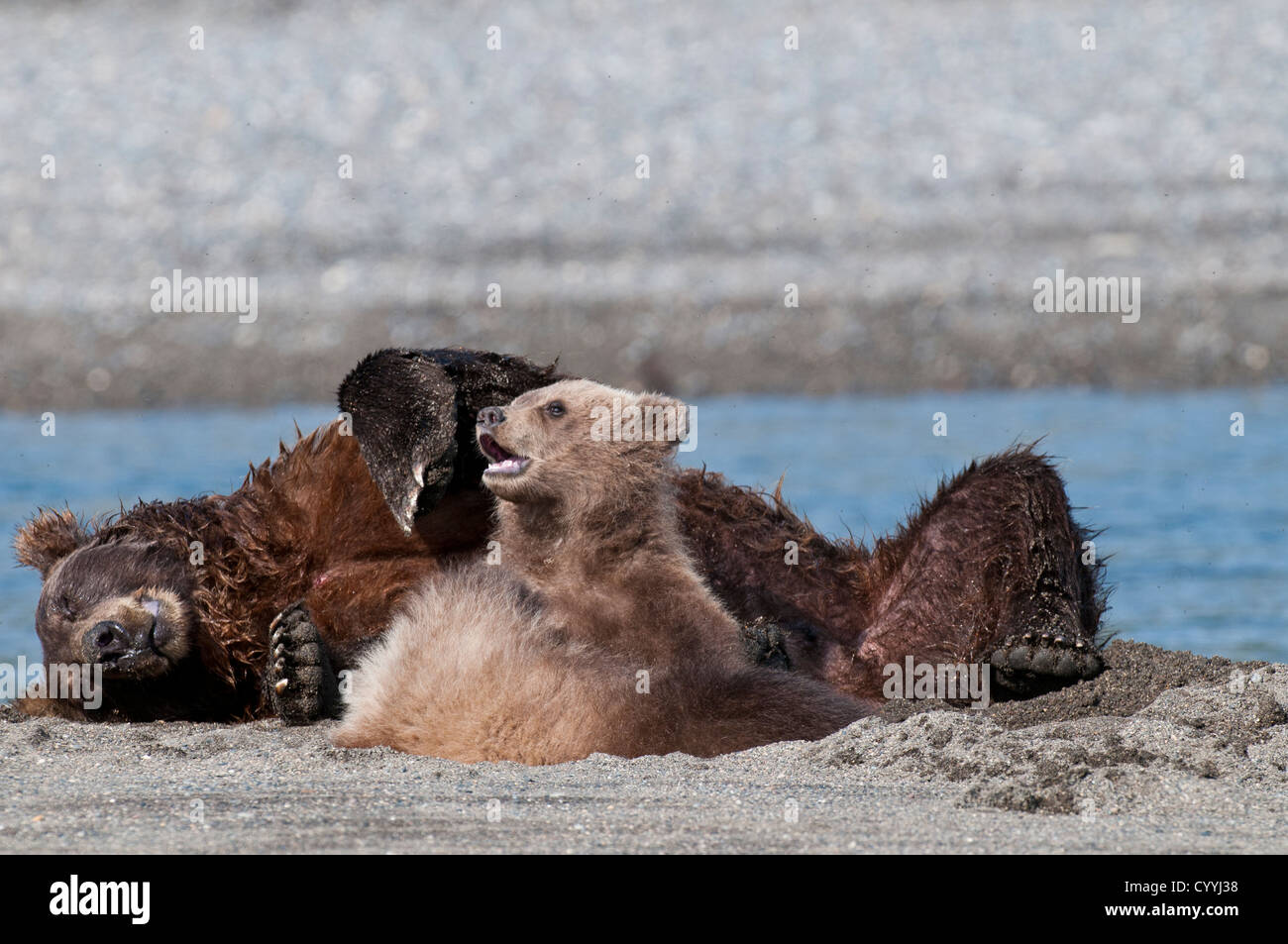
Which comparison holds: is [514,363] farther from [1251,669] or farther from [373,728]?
[1251,669]

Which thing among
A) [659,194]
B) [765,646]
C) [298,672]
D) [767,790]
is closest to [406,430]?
[298,672]

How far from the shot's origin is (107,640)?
6434mm

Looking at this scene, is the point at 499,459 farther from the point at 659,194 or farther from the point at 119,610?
the point at 659,194

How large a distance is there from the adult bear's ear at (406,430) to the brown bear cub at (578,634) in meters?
0.22

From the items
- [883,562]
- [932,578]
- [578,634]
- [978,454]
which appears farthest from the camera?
[978,454]

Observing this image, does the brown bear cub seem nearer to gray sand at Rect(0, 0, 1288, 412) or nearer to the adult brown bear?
the adult brown bear

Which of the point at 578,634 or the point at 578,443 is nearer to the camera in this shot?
the point at 578,634

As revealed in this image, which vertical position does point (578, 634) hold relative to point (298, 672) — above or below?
above

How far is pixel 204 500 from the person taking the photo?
707cm

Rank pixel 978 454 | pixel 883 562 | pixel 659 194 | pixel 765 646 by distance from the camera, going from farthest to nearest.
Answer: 1. pixel 659 194
2. pixel 978 454
3. pixel 883 562
4. pixel 765 646

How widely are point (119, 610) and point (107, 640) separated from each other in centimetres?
13

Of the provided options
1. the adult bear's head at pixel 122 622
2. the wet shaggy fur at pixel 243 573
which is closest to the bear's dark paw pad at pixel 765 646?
the wet shaggy fur at pixel 243 573

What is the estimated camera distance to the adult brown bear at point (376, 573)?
257 inches

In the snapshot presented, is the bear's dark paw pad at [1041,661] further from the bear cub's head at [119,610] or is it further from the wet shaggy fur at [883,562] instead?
the bear cub's head at [119,610]
